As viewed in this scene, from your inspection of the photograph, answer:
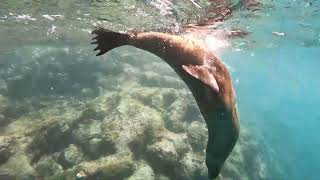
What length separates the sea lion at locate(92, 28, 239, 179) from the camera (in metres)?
4.96

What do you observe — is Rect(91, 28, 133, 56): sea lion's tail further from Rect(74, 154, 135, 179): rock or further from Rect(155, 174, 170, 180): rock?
Rect(155, 174, 170, 180): rock

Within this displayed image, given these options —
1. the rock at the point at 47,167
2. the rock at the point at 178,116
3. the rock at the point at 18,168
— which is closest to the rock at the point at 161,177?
the rock at the point at 47,167

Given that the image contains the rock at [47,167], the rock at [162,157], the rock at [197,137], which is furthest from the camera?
the rock at [197,137]

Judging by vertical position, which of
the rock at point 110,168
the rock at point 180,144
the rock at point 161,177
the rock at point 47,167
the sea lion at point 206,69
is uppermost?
the sea lion at point 206,69

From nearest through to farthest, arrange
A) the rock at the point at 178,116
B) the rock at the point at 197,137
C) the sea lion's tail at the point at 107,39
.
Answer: the sea lion's tail at the point at 107,39, the rock at the point at 197,137, the rock at the point at 178,116

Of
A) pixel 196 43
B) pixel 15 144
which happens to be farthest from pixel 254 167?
pixel 196 43

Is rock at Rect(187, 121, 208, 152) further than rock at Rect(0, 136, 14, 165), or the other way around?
rock at Rect(187, 121, 208, 152)

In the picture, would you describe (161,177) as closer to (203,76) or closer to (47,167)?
(47,167)

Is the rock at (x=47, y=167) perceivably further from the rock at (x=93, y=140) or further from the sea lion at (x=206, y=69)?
the sea lion at (x=206, y=69)

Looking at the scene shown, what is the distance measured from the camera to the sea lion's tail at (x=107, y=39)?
15.6 feet

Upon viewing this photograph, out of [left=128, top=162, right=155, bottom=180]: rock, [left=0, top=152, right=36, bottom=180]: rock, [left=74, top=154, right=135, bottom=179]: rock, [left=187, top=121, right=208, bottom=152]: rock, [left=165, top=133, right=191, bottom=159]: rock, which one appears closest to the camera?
[left=74, top=154, right=135, bottom=179]: rock

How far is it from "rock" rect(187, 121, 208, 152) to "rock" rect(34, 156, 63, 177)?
6636mm

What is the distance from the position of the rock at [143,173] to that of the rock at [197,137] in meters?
4.22

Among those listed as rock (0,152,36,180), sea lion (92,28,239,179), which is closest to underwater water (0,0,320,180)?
rock (0,152,36,180)
